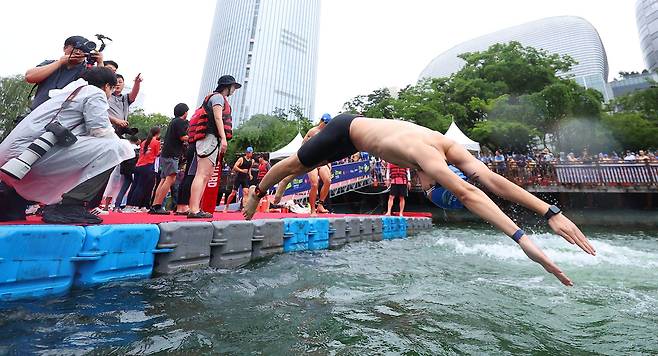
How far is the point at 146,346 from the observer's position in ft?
5.56

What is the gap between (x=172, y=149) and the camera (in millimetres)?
5098

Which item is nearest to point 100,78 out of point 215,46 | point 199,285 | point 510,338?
point 199,285

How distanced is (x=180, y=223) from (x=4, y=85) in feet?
133

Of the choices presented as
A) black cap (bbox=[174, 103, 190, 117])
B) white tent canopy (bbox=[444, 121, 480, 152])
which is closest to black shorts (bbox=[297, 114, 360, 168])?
black cap (bbox=[174, 103, 190, 117])

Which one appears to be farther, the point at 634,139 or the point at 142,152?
the point at 634,139

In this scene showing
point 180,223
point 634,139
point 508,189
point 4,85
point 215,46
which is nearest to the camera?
point 508,189

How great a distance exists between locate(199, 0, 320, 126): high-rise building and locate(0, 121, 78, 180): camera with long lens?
6344 centimetres

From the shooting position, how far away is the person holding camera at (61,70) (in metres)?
3.05

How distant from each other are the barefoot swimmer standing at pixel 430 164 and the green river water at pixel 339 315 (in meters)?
0.59

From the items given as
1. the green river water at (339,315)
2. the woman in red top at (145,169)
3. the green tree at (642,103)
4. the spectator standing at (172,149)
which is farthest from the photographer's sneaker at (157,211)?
the green tree at (642,103)

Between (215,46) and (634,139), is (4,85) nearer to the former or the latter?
(215,46)

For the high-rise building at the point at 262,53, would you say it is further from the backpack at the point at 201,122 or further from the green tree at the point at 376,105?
the backpack at the point at 201,122

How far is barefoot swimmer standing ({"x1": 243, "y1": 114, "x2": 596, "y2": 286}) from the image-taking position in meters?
2.10

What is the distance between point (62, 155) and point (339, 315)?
2396 millimetres
